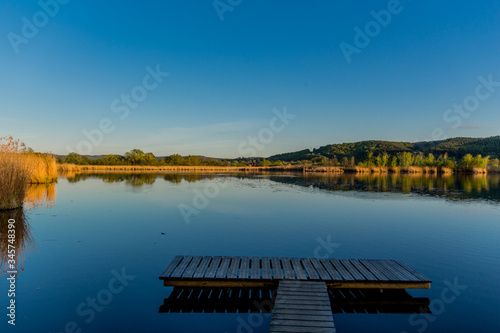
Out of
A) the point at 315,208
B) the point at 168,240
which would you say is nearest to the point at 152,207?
the point at 168,240

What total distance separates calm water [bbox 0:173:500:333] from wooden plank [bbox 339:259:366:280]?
1025 millimetres

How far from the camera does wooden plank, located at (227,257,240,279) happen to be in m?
7.44

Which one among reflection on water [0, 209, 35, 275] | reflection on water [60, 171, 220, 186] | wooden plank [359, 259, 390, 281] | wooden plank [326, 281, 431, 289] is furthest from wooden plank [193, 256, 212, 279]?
reflection on water [60, 171, 220, 186]

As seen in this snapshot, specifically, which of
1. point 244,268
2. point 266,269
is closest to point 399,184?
point 266,269

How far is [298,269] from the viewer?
7.98m

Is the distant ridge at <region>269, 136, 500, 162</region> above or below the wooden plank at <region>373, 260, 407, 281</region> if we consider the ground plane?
above

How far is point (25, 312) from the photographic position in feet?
21.1

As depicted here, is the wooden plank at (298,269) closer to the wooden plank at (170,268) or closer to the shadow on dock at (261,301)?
the shadow on dock at (261,301)

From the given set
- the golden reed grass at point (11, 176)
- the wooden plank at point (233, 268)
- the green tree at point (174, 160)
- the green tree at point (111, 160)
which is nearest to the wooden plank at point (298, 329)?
the wooden plank at point (233, 268)

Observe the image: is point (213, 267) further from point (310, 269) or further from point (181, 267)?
point (310, 269)

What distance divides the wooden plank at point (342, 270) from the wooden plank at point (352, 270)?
0.08m

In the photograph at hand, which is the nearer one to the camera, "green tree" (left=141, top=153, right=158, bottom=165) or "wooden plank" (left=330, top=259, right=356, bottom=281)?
"wooden plank" (left=330, top=259, right=356, bottom=281)

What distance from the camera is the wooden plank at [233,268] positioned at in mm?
7438

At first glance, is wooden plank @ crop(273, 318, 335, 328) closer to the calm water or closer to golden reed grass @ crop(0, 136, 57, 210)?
the calm water
